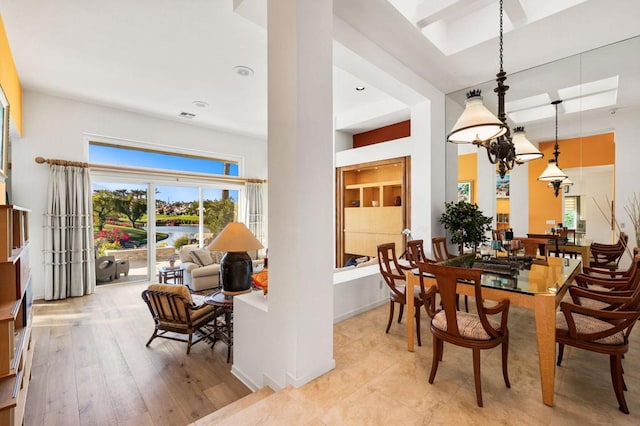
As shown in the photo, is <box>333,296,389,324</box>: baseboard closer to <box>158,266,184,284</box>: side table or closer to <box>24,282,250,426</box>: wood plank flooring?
<box>24,282,250,426</box>: wood plank flooring

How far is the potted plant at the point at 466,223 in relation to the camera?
13.6 feet

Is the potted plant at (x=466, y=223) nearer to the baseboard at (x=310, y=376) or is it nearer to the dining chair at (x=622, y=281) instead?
the dining chair at (x=622, y=281)

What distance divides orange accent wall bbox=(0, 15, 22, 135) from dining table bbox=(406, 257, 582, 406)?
16.0ft

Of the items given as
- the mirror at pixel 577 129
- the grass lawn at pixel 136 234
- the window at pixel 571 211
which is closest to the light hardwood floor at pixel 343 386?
the window at pixel 571 211

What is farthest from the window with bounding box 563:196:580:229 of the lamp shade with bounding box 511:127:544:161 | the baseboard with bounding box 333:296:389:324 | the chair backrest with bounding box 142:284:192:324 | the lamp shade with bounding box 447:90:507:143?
the chair backrest with bounding box 142:284:192:324

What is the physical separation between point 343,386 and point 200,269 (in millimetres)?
4213

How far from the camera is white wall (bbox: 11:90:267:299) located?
456cm

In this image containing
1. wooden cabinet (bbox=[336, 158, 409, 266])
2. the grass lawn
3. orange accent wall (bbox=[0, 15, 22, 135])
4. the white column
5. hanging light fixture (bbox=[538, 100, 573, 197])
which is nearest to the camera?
the white column

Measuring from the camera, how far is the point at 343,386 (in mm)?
1907

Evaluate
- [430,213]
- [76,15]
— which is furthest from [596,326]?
[76,15]

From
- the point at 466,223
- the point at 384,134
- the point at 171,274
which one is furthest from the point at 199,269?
the point at 466,223

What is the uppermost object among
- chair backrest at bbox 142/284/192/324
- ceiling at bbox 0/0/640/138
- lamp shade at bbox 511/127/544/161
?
ceiling at bbox 0/0/640/138

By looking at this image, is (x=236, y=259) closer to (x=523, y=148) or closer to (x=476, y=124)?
(x=476, y=124)

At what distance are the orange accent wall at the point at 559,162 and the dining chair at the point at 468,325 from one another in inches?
110
